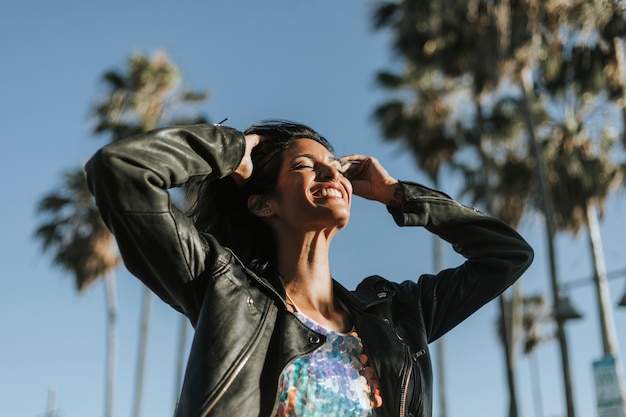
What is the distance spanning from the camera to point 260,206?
9.53 feet

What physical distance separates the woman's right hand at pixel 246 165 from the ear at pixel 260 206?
97 mm

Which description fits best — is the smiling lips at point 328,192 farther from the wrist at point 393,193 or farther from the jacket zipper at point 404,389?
the jacket zipper at point 404,389

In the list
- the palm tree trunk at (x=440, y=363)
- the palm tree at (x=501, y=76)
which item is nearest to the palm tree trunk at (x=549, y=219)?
the palm tree at (x=501, y=76)

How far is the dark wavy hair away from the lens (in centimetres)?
294

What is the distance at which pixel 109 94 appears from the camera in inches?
938

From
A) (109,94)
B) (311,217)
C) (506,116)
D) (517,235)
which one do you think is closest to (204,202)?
(311,217)

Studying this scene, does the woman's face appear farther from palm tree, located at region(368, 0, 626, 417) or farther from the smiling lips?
palm tree, located at region(368, 0, 626, 417)

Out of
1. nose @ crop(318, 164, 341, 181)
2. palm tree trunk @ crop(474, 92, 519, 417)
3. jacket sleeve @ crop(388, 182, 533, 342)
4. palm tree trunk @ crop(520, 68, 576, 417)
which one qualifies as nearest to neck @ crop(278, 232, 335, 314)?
nose @ crop(318, 164, 341, 181)

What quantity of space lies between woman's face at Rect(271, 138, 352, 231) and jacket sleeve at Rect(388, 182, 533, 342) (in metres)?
0.30

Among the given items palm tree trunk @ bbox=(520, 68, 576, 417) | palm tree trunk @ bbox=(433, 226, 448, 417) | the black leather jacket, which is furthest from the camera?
palm tree trunk @ bbox=(433, 226, 448, 417)

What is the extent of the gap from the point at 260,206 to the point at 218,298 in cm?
56

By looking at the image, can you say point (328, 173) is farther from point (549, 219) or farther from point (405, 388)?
point (549, 219)

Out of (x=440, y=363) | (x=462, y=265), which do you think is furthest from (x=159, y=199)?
(x=440, y=363)

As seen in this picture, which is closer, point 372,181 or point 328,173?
point 328,173
